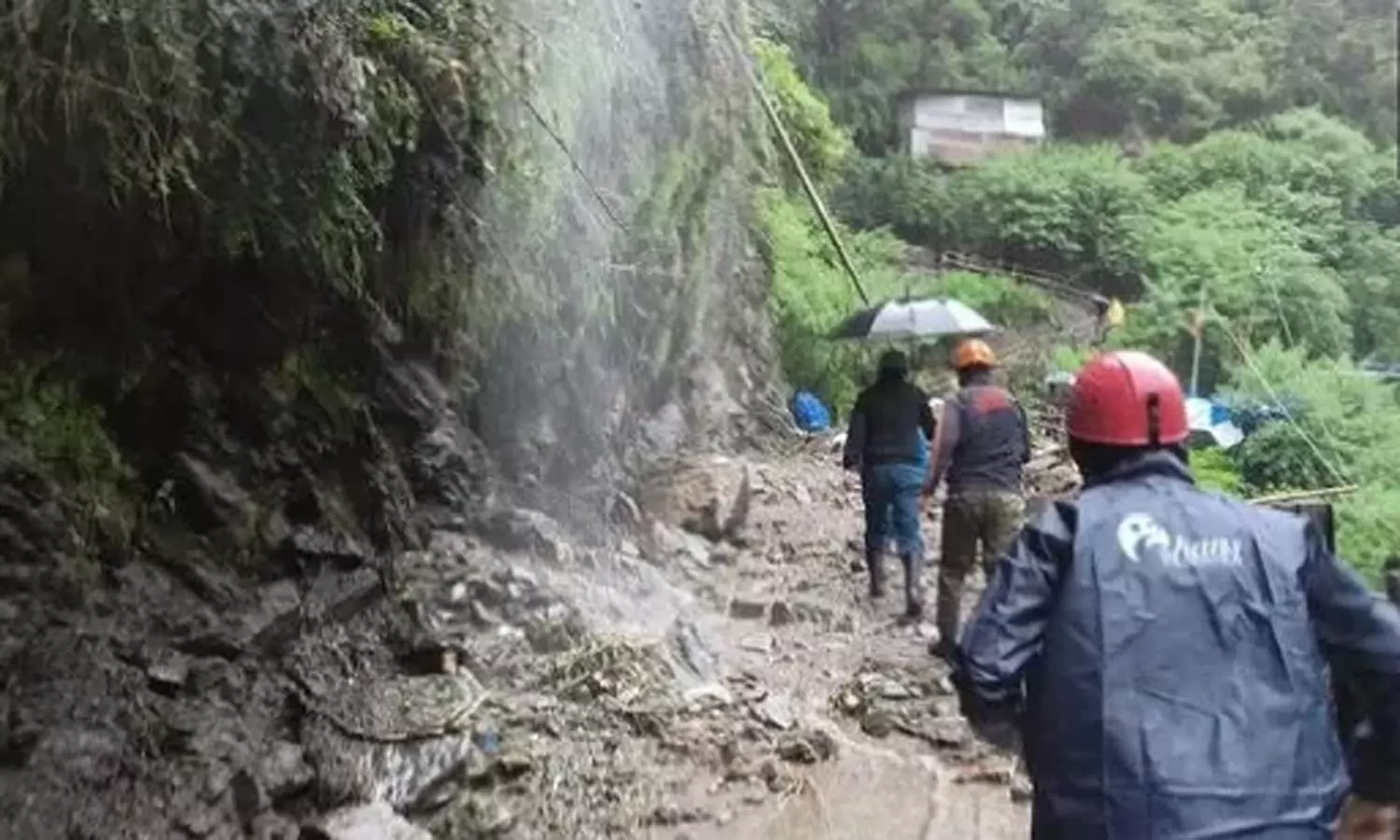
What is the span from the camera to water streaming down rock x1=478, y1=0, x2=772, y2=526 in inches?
211

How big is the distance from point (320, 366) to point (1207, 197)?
120 inches

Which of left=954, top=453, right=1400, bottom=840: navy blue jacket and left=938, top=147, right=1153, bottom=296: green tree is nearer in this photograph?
left=954, top=453, right=1400, bottom=840: navy blue jacket

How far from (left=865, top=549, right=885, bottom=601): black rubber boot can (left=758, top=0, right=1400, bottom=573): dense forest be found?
64.4 inches

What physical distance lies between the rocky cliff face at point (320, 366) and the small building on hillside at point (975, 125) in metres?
1.49

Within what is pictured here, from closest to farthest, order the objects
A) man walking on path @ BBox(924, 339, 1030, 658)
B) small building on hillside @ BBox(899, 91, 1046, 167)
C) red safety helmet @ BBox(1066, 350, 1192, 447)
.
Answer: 1. red safety helmet @ BBox(1066, 350, 1192, 447)
2. small building on hillside @ BBox(899, 91, 1046, 167)
3. man walking on path @ BBox(924, 339, 1030, 658)

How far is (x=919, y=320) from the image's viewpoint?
427 centimetres

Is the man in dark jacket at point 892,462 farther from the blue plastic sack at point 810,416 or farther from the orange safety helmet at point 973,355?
the orange safety helmet at point 973,355

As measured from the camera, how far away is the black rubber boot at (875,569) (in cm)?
572

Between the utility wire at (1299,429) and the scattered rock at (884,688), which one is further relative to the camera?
the scattered rock at (884,688)

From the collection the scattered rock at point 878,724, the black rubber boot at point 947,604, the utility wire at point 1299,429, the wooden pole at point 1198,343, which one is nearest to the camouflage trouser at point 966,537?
the black rubber boot at point 947,604

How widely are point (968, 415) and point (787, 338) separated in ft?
2.66

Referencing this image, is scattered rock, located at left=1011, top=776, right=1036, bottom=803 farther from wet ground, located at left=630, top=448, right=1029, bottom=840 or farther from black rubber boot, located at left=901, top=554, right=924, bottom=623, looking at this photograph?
black rubber boot, located at left=901, top=554, right=924, bottom=623

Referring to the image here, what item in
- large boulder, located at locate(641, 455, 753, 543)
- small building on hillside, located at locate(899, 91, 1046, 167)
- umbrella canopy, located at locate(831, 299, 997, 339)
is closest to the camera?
small building on hillside, located at locate(899, 91, 1046, 167)

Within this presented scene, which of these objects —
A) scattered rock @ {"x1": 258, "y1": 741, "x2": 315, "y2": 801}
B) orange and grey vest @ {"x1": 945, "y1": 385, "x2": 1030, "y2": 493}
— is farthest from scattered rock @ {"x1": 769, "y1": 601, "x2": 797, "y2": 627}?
scattered rock @ {"x1": 258, "y1": 741, "x2": 315, "y2": 801}
